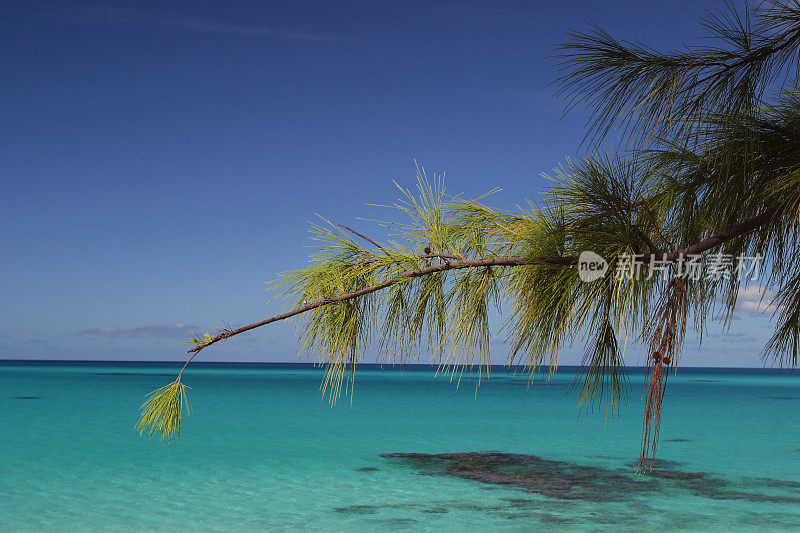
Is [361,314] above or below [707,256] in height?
below

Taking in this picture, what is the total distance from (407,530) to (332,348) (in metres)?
6.12

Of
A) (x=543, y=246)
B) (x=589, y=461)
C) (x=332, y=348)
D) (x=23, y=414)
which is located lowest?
(x=23, y=414)

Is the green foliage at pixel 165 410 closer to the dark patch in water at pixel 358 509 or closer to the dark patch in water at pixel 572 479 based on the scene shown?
the dark patch in water at pixel 358 509

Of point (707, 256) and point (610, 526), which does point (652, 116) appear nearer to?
point (707, 256)

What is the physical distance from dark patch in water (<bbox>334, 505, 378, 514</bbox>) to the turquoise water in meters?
0.01

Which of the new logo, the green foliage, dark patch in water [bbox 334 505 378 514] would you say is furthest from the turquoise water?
the green foliage

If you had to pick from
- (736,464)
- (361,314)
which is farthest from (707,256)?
(736,464)

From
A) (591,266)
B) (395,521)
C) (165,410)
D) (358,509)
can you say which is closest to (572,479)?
(358,509)

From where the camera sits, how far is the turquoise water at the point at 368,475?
845 centimetres

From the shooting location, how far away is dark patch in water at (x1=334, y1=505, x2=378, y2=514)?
8.77 m

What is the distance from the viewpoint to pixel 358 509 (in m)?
8.94

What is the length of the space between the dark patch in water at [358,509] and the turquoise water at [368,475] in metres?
0.01

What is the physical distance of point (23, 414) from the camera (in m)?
22.9

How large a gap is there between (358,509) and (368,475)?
9.53 ft
